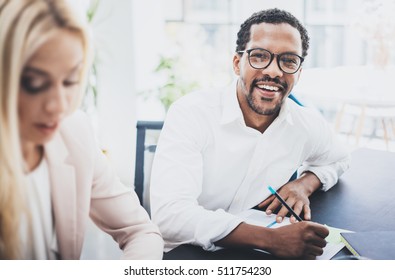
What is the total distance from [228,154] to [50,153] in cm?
62

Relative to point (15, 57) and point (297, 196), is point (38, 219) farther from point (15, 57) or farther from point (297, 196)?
point (297, 196)

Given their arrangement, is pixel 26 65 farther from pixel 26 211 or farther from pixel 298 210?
pixel 298 210

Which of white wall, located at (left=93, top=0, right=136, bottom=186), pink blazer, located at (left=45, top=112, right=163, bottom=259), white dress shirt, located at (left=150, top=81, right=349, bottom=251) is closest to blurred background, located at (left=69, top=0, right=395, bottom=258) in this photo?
white wall, located at (left=93, top=0, right=136, bottom=186)

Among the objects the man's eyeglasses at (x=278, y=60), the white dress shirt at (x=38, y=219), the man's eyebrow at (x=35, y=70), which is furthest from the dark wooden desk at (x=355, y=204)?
the man's eyebrow at (x=35, y=70)

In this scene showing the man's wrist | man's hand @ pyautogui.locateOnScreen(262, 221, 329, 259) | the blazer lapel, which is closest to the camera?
the blazer lapel

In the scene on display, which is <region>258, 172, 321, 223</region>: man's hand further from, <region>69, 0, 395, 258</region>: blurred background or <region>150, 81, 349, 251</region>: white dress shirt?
<region>69, 0, 395, 258</region>: blurred background

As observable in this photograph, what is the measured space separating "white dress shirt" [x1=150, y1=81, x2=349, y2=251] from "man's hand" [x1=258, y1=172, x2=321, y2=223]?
4cm

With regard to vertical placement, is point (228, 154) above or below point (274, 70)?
below

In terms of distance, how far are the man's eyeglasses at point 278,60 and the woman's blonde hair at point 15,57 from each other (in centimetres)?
61

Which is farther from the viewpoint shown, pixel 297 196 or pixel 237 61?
pixel 237 61

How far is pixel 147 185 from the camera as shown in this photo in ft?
4.31

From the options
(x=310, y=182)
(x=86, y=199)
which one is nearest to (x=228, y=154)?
(x=310, y=182)

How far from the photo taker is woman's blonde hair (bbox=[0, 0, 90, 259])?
2.40ft

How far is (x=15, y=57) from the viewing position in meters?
0.74
